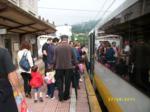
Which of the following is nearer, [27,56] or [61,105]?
[61,105]

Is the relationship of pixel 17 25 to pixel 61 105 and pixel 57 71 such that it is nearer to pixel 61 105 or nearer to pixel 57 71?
pixel 57 71

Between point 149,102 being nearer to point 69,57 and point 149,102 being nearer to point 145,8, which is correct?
point 145,8

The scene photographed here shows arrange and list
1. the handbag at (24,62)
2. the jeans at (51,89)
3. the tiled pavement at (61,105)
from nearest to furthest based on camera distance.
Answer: the tiled pavement at (61,105)
the handbag at (24,62)
the jeans at (51,89)

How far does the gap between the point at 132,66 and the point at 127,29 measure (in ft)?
2.81

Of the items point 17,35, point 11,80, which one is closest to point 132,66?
point 11,80

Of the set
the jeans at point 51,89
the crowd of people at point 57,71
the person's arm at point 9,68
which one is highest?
the person's arm at point 9,68

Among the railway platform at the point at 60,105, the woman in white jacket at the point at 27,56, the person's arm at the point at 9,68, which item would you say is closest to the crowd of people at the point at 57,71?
the woman in white jacket at the point at 27,56

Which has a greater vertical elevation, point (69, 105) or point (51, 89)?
point (51, 89)

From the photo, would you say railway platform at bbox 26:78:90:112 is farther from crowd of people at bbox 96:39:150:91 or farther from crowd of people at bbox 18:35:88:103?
crowd of people at bbox 96:39:150:91

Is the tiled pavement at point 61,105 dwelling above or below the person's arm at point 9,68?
below

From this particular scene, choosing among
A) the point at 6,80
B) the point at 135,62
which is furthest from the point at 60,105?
the point at 6,80

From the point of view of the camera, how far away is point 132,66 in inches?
222

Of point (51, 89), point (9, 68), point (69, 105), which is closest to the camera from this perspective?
point (9, 68)

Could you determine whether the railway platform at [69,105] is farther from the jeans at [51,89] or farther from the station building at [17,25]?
the station building at [17,25]
